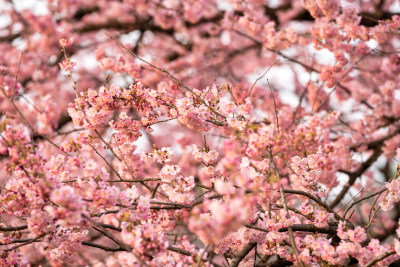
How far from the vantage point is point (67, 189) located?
5.73 feet

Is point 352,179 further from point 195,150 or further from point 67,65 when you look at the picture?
point 67,65

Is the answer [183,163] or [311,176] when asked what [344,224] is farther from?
[183,163]

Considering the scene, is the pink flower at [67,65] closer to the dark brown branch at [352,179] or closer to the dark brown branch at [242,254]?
the dark brown branch at [242,254]

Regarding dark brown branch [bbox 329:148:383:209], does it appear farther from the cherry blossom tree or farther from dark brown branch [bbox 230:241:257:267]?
dark brown branch [bbox 230:241:257:267]

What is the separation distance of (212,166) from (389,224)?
15.3 ft

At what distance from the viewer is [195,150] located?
2779mm

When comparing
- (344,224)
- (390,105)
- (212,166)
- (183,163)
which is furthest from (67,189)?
(390,105)

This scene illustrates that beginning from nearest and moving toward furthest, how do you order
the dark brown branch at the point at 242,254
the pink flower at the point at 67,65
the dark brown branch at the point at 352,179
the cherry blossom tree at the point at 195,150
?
1. the cherry blossom tree at the point at 195,150
2. the dark brown branch at the point at 242,254
3. the pink flower at the point at 67,65
4. the dark brown branch at the point at 352,179

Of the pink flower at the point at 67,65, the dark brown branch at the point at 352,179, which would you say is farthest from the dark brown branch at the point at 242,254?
the dark brown branch at the point at 352,179

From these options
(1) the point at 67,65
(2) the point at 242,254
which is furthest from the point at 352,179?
(1) the point at 67,65

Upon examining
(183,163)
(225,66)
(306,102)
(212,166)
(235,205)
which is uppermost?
(225,66)

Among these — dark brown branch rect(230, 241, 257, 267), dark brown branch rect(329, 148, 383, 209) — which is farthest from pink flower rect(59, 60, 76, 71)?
dark brown branch rect(329, 148, 383, 209)

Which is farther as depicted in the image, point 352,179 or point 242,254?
point 352,179

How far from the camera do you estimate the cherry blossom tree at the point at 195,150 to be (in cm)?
199
